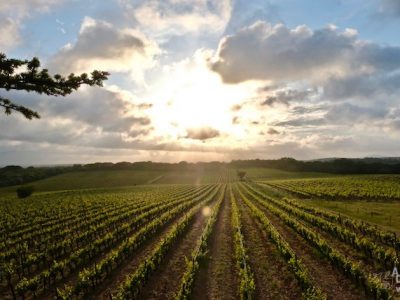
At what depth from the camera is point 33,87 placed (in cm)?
897

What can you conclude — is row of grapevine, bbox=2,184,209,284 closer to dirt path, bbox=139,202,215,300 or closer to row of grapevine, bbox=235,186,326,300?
dirt path, bbox=139,202,215,300

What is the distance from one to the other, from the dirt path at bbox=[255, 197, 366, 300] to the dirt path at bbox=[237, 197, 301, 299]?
1.35 meters

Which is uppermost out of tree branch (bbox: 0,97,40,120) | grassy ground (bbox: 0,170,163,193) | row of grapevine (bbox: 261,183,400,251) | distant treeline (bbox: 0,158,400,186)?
tree branch (bbox: 0,97,40,120)

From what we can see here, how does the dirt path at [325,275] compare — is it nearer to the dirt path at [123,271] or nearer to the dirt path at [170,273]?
the dirt path at [170,273]

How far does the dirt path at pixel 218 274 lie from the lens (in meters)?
15.1

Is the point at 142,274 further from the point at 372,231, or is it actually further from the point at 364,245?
the point at 372,231

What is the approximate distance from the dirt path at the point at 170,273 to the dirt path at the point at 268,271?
4.18 metres

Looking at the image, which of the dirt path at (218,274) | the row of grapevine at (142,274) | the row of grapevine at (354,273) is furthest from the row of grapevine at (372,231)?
the row of grapevine at (142,274)

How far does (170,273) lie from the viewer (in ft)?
59.2

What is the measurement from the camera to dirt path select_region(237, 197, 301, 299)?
15.0 meters

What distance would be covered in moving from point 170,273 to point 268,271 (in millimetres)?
5595

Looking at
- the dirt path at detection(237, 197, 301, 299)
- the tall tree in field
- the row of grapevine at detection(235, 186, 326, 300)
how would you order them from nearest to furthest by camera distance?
the tall tree in field, the row of grapevine at detection(235, 186, 326, 300), the dirt path at detection(237, 197, 301, 299)

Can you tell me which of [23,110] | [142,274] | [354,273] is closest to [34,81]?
[23,110]

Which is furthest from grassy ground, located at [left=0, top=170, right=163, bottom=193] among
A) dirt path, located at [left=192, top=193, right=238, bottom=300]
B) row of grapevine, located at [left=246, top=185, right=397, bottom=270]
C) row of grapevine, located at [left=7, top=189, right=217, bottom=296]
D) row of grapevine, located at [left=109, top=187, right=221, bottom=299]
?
row of grapevine, located at [left=246, top=185, right=397, bottom=270]
